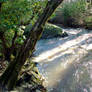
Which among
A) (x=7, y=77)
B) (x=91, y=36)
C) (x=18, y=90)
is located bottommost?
(x=91, y=36)

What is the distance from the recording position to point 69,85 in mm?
5387

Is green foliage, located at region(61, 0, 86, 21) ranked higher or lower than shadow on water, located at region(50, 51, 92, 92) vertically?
higher

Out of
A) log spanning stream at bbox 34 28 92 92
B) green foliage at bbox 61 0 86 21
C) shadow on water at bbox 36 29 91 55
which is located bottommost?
shadow on water at bbox 36 29 91 55

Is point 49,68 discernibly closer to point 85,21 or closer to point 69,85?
point 69,85

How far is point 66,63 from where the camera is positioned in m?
7.27

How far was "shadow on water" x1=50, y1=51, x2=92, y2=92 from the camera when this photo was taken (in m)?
5.18

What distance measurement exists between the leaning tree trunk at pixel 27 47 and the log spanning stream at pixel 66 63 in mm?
1604

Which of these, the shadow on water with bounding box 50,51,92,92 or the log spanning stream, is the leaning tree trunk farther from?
the shadow on water with bounding box 50,51,92,92

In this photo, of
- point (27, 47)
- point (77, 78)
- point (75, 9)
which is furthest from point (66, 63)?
point (75, 9)

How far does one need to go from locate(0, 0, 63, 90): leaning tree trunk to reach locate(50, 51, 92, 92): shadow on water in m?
1.72

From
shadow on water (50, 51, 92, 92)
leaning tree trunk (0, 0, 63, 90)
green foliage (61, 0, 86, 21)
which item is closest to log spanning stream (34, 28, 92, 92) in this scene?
shadow on water (50, 51, 92, 92)

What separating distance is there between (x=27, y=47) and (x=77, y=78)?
3.04m

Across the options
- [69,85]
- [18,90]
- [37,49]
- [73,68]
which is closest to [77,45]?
[37,49]

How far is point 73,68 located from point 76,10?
30.0ft
